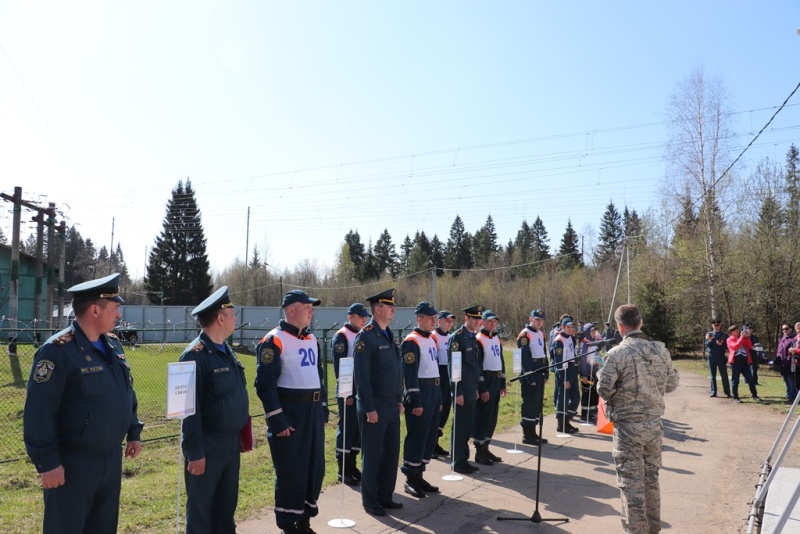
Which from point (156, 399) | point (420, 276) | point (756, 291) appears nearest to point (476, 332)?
point (156, 399)

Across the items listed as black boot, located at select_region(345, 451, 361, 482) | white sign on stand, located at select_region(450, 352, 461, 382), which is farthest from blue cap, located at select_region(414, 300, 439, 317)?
black boot, located at select_region(345, 451, 361, 482)

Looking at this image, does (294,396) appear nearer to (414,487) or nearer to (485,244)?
(414,487)

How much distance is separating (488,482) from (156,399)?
7762 millimetres

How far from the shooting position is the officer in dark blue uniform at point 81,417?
351cm

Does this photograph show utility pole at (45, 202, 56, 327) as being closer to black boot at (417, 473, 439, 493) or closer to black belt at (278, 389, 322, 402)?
black boot at (417, 473, 439, 493)

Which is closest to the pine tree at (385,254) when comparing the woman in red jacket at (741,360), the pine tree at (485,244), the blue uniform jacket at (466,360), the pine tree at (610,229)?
the pine tree at (485,244)

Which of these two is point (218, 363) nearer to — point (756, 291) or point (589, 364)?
point (589, 364)

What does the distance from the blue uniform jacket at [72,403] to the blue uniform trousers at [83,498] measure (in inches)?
2.8

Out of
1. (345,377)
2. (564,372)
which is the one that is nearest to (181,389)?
(345,377)

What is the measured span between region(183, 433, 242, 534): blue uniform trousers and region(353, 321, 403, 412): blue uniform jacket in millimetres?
1912

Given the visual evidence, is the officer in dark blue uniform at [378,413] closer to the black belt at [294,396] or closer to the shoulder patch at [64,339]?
the black belt at [294,396]

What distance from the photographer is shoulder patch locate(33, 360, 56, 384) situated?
11.7 ft

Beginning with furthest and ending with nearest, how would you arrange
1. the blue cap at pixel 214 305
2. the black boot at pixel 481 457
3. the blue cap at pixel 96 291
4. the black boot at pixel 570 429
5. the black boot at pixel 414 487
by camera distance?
the black boot at pixel 570 429 < the black boot at pixel 481 457 < the black boot at pixel 414 487 < the blue cap at pixel 214 305 < the blue cap at pixel 96 291

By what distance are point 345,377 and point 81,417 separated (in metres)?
3.11
